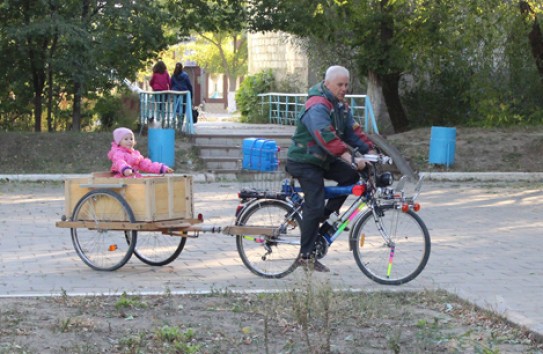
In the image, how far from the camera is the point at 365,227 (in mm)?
9125

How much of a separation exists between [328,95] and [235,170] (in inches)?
463

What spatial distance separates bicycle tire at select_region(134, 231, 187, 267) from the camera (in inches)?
403

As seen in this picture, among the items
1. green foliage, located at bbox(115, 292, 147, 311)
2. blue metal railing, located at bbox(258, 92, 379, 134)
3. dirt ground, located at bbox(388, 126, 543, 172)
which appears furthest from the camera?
blue metal railing, located at bbox(258, 92, 379, 134)

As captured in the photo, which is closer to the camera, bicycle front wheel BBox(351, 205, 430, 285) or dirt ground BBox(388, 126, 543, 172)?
bicycle front wheel BBox(351, 205, 430, 285)

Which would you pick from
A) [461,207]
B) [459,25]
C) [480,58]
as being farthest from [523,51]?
[461,207]

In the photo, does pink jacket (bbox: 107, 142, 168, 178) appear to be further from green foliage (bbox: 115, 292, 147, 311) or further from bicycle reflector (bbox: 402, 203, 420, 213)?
bicycle reflector (bbox: 402, 203, 420, 213)

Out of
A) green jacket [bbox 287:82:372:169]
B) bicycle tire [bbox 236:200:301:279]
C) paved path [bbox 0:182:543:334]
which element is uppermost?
green jacket [bbox 287:82:372:169]

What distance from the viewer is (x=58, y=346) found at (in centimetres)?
635

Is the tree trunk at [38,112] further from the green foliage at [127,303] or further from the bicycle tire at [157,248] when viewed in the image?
the green foliage at [127,303]

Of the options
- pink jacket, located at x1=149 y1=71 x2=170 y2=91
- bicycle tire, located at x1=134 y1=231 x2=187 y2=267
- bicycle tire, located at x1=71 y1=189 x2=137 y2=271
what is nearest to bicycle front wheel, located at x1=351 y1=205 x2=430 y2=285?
bicycle tire, located at x1=134 y1=231 x2=187 y2=267

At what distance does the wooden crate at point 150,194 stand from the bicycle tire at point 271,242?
67cm

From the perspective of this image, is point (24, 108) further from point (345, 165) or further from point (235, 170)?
point (345, 165)

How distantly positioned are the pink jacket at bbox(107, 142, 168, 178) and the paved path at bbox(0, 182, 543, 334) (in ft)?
3.06

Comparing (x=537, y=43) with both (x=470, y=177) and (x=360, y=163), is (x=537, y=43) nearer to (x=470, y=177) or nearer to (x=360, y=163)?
(x=470, y=177)
